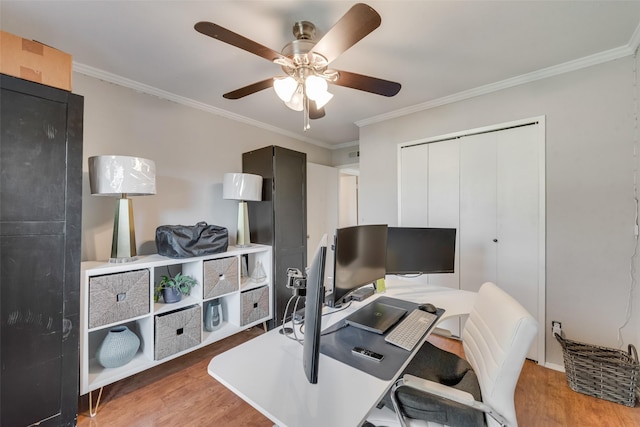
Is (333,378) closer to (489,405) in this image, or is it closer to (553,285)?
(489,405)

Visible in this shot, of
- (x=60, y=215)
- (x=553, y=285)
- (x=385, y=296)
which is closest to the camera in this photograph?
(x=60, y=215)

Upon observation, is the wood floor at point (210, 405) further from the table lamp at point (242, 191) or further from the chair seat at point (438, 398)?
the table lamp at point (242, 191)

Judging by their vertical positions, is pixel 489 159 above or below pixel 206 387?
above

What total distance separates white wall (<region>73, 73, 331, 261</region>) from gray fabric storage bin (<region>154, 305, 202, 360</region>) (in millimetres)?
730

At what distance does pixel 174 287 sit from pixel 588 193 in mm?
3368

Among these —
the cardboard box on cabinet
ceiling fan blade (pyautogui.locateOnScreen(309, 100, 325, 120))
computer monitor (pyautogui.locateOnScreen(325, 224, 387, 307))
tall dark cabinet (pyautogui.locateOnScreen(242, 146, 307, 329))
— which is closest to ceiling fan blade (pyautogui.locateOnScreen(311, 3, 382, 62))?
ceiling fan blade (pyautogui.locateOnScreen(309, 100, 325, 120))

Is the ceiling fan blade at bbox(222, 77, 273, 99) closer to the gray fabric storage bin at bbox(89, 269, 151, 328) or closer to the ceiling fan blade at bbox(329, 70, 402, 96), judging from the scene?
the ceiling fan blade at bbox(329, 70, 402, 96)

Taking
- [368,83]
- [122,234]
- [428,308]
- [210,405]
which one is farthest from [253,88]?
[210,405]

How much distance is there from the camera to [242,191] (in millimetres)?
2609

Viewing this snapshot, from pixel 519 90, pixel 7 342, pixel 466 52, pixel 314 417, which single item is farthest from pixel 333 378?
pixel 519 90

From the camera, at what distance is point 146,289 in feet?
6.13

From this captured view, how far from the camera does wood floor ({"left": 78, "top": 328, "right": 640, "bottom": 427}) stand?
1604 mm

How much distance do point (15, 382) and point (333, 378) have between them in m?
1.68

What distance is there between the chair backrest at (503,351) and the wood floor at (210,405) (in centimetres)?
102
